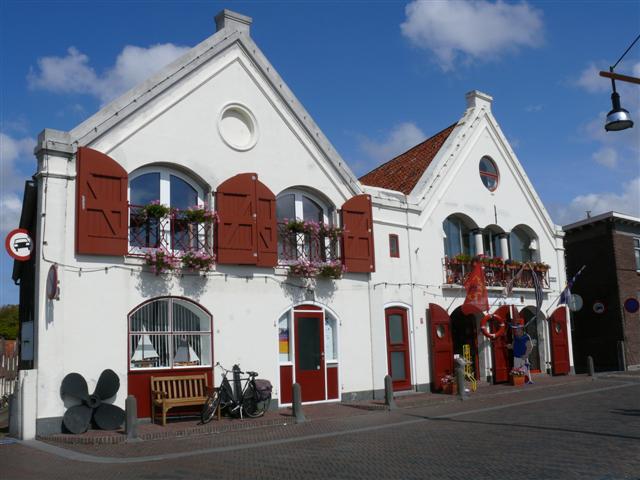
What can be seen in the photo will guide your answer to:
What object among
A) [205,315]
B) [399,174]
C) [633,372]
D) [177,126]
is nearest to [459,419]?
[205,315]

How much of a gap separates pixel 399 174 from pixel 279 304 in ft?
30.0

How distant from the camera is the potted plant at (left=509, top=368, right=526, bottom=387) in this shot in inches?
854

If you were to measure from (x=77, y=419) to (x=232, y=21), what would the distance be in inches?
405

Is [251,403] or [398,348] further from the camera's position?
[398,348]

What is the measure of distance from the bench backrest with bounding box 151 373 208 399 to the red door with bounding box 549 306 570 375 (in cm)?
1472

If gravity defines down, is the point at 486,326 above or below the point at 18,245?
below

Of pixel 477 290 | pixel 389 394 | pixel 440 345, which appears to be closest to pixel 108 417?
pixel 389 394

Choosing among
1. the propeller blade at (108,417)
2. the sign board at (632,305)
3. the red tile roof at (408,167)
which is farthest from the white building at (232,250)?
the sign board at (632,305)

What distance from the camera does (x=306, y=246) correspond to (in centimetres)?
1789

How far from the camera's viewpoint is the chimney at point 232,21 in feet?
55.6

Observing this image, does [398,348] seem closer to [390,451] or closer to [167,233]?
[167,233]

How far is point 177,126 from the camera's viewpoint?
1576cm

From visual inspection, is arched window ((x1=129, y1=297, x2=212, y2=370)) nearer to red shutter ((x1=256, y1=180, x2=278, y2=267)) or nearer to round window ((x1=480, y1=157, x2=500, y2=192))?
red shutter ((x1=256, y1=180, x2=278, y2=267))

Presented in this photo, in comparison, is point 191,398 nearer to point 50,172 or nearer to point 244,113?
point 50,172
